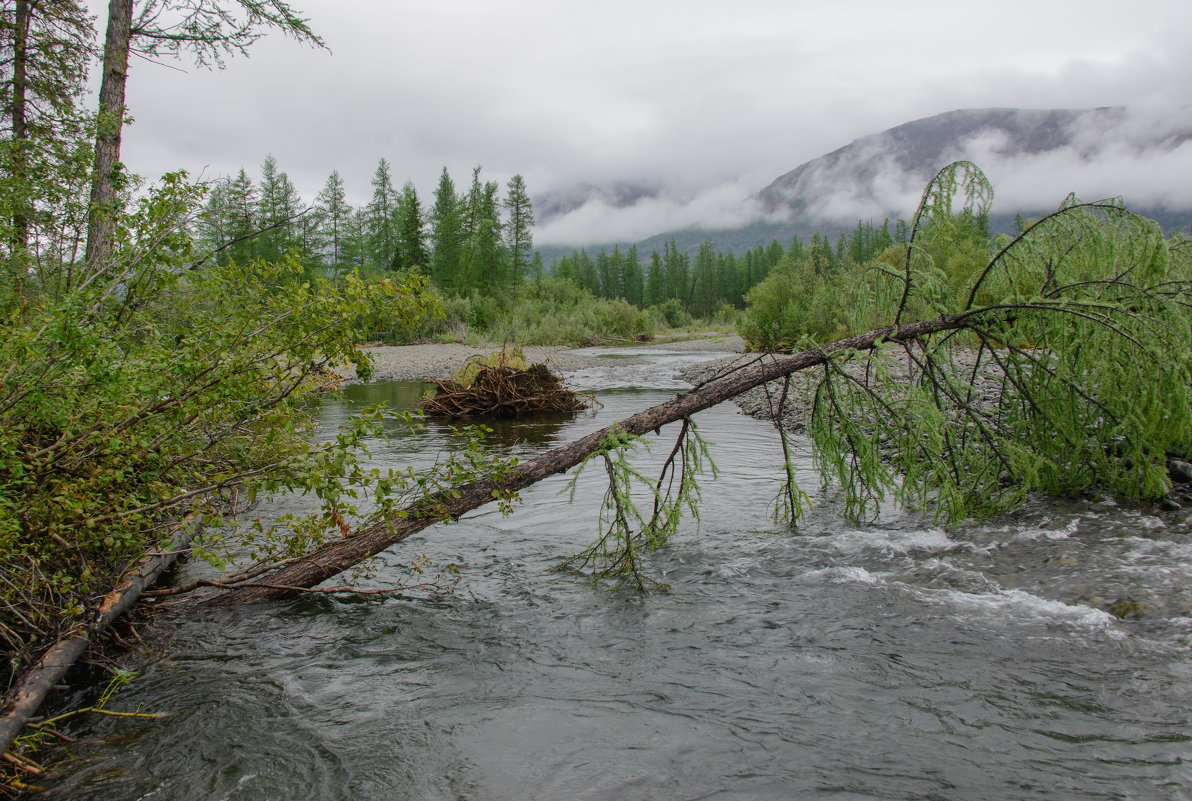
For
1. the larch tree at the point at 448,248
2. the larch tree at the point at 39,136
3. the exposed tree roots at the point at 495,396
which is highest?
the larch tree at the point at 448,248

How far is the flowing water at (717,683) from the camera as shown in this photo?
351cm

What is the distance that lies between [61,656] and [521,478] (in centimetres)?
327

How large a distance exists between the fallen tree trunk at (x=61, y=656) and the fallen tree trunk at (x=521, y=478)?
2.28 ft

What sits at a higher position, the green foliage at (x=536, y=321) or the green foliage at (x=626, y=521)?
the green foliage at (x=536, y=321)

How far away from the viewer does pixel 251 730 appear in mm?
3990

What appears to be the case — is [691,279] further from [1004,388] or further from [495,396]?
[1004,388]

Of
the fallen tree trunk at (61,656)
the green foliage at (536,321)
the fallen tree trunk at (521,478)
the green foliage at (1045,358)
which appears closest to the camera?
the fallen tree trunk at (61,656)

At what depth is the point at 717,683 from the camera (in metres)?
4.45

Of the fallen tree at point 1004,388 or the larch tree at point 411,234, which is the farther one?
the larch tree at point 411,234

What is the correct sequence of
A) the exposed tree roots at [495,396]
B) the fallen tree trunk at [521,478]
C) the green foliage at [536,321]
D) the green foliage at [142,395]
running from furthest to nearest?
the green foliage at [536,321] < the exposed tree roots at [495,396] < the fallen tree trunk at [521,478] < the green foliage at [142,395]

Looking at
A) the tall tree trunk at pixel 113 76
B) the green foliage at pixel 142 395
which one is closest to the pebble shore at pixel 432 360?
the tall tree trunk at pixel 113 76

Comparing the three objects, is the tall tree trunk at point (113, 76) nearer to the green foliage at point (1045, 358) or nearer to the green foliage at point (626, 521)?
the green foliage at point (626, 521)

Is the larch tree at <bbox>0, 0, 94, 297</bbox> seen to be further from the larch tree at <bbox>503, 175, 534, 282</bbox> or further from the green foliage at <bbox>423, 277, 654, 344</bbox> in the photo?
the larch tree at <bbox>503, 175, 534, 282</bbox>

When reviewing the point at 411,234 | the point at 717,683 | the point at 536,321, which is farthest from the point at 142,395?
the point at 411,234
